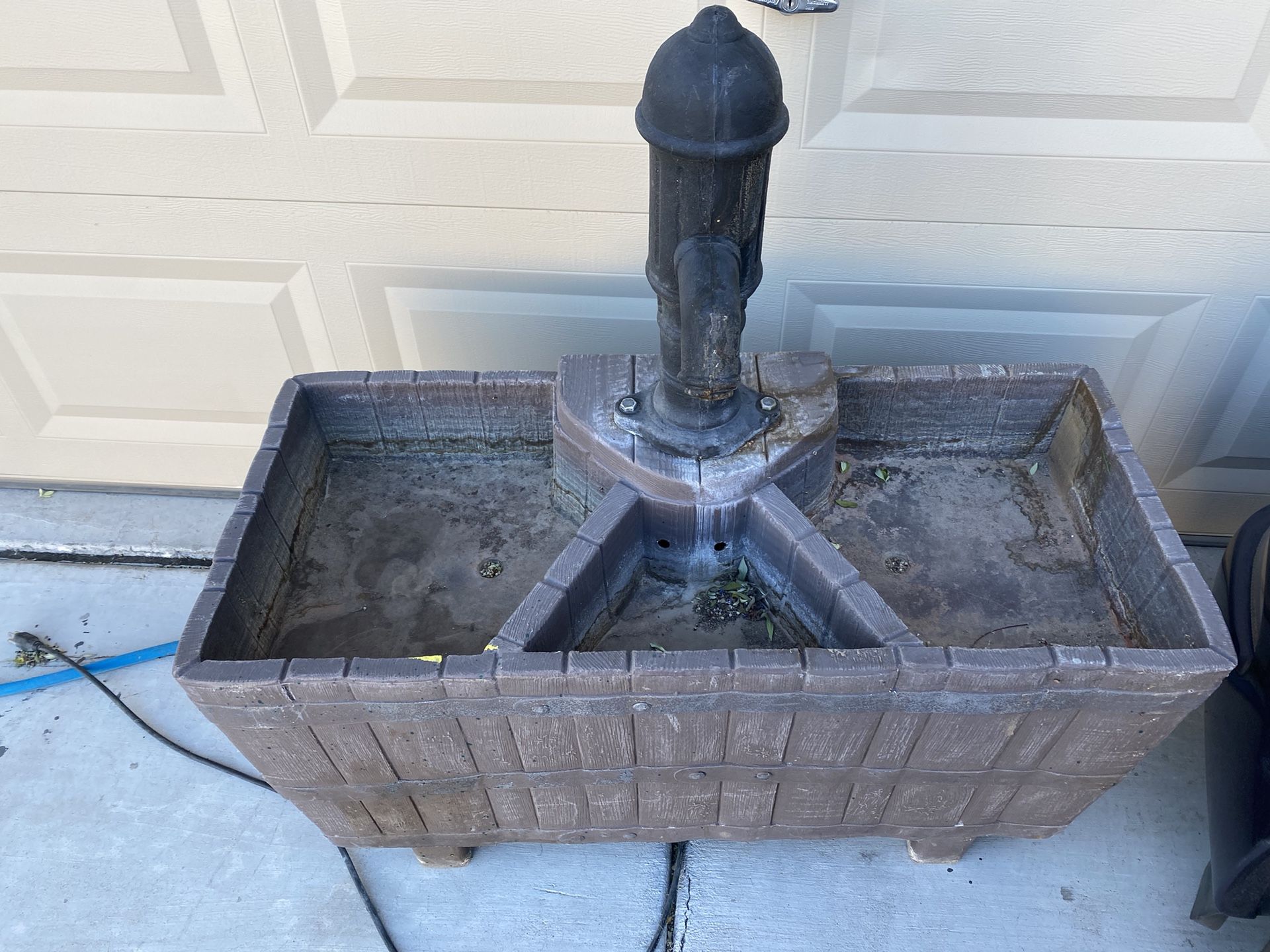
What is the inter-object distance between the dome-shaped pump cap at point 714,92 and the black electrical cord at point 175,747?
175cm

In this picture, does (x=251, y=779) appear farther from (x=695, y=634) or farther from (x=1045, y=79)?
(x=1045, y=79)

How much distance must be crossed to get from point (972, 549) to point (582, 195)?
120 centimetres

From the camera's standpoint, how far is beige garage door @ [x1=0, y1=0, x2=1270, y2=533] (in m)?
1.84

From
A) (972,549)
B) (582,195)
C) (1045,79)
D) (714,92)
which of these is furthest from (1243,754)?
(582,195)

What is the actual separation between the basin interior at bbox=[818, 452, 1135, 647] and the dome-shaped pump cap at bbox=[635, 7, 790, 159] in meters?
0.88

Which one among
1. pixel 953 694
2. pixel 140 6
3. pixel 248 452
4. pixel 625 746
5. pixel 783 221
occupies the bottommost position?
pixel 248 452

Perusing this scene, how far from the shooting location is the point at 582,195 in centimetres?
208

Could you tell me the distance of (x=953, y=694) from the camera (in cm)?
146

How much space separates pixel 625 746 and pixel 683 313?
0.78 meters

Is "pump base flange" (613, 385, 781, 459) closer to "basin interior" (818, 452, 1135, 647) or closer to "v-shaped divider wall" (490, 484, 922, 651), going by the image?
"v-shaped divider wall" (490, 484, 922, 651)

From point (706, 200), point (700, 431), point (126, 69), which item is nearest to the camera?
point (706, 200)

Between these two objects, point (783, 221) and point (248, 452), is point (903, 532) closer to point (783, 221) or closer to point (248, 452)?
point (783, 221)

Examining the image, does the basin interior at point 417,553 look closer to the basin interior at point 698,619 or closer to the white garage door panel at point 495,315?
the basin interior at point 698,619

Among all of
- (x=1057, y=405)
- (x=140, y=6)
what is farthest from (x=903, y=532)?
(x=140, y=6)
